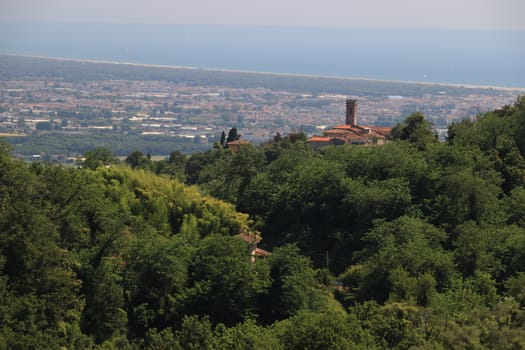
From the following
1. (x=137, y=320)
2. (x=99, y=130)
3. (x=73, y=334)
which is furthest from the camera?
(x=99, y=130)

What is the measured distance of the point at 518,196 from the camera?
26.8 metres

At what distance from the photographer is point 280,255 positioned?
22578 mm

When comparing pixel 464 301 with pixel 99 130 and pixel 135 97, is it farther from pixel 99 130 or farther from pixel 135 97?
pixel 135 97

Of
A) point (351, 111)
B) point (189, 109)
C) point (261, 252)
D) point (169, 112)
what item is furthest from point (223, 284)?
point (189, 109)

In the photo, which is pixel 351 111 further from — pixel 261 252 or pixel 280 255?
pixel 280 255

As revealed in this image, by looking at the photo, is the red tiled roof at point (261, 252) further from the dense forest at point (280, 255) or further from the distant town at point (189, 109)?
the distant town at point (189, 109)

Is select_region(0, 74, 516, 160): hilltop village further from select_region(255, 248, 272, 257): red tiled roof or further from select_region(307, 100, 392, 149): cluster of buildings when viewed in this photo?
select_region(255, 248, 272, 257): red tiled roof

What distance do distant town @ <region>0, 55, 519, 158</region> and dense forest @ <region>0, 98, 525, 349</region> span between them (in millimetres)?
65387

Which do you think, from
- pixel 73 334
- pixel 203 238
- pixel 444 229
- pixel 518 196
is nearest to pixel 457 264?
pixel 444 229

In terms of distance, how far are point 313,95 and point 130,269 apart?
14759cm

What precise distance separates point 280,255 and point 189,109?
12384cm

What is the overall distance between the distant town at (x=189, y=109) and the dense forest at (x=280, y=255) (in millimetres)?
65387

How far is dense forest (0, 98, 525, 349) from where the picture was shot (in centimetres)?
1798

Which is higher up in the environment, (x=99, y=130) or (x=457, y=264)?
(x=457, y=264)
